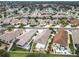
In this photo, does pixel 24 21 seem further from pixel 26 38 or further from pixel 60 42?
pixel 60 42

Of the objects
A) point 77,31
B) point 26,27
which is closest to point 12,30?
point 26,27

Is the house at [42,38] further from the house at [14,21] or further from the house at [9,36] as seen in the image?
the house at [14,21]

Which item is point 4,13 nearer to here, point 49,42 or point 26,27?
point 26,27

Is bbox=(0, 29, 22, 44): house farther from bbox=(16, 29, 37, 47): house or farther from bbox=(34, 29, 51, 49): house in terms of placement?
bbox=(34, 29, 51, 49): house

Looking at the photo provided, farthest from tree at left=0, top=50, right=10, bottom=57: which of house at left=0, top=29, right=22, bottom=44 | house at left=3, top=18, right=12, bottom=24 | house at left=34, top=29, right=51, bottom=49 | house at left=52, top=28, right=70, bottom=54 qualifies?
house at left=3, top=18, right=12, bottom=24

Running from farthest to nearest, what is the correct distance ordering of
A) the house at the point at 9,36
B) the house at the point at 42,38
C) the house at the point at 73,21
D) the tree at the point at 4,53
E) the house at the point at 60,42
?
the house at the point at 73,21 → the house at the point at 9,36 → the house at the point at 42,38 → the house at the point at 60,42 → the tree at the point at 4,53

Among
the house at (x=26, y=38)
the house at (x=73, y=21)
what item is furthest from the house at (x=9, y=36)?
the house at (x=73, y=21)
